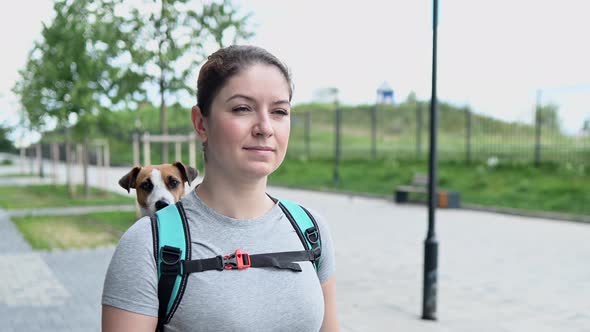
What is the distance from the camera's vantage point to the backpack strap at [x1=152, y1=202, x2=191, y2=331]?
1.44m

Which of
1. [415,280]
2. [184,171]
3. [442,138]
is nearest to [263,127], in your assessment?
[184,171]

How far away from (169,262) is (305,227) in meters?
0.42

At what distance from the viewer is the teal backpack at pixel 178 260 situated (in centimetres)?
145

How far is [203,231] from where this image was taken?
153cm

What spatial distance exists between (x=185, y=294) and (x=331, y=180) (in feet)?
73.7

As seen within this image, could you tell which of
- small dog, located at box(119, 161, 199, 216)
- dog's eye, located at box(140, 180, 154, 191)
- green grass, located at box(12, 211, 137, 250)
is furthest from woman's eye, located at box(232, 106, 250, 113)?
green grass, located at box(12, 211, 137, 250)

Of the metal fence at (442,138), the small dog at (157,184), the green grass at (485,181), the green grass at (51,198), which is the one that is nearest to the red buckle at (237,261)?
the small dog at (157,184)

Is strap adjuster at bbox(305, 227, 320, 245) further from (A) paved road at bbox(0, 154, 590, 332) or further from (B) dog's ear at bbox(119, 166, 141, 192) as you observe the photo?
(A) paved road at bbox(0, 154, 590, 332)

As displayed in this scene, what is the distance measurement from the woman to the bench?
47.6ft

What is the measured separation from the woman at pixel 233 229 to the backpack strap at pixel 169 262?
16 millimetres

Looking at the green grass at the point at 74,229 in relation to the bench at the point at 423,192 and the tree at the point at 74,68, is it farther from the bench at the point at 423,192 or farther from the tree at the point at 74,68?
the bench at the point at 423,192

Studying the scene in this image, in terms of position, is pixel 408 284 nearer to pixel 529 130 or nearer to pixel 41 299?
pixel 41 299

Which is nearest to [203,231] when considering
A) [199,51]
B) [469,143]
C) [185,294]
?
[185,294]

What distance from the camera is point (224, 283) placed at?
148 centimetres
